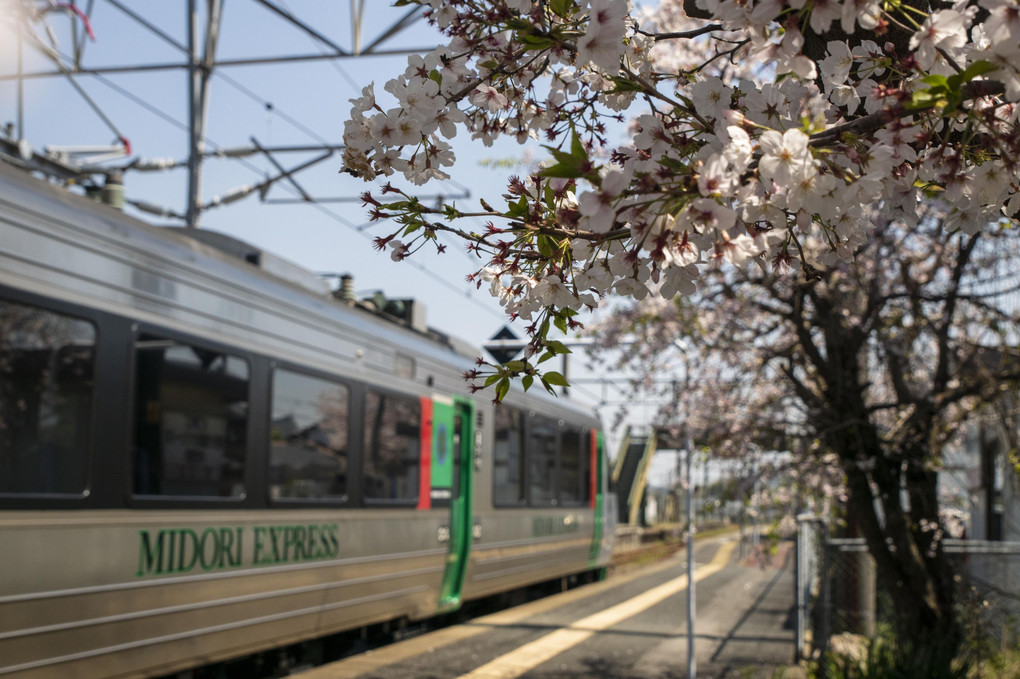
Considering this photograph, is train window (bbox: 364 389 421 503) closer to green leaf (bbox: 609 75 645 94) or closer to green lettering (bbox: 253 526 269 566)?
green lettering (bbox: 253 526 269 566)

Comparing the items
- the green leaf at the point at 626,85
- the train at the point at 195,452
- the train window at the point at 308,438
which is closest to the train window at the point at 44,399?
the train at the point at 195,452

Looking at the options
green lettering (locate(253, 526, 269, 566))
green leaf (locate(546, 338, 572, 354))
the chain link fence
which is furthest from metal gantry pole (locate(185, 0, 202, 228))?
green leaf (locate(546, 338, 572, 354))

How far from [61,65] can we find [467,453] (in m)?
5.39

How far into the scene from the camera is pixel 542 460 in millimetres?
13617

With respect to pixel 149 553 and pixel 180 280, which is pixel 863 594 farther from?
pixel 180 280

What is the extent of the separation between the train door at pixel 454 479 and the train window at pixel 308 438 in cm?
187

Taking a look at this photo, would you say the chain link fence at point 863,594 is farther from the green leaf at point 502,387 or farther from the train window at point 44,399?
the green leaf at point 502,387

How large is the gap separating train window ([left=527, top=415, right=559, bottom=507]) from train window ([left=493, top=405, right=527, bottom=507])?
336 millimetres

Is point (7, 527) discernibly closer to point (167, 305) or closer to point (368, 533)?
point (167, 305)

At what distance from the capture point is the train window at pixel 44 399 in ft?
16.5

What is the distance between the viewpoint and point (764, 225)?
2.26 metres

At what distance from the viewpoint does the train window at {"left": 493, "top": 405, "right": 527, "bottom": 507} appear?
11.8 metres

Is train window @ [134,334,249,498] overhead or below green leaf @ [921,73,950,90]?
below

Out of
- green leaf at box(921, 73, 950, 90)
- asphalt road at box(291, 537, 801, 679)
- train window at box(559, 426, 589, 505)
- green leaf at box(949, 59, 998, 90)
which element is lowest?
asphalt road at box(291, 537, 801, 679)
